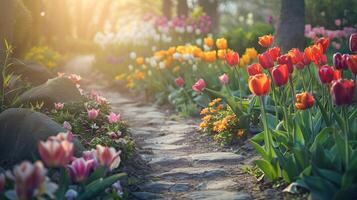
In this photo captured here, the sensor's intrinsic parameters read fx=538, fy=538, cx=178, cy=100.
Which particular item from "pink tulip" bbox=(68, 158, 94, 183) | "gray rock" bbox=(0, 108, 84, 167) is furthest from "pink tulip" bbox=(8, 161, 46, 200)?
"gray rock" bbox=(0, 108, 84, 167)

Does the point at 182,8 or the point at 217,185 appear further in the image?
the point at 182,8

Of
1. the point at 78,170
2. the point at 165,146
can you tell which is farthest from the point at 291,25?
the point at 78,170

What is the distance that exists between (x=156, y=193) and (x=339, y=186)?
160 centimetres

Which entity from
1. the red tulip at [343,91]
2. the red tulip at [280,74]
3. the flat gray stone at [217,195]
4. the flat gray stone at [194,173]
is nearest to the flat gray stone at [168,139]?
the flat gray stone at [194,173]

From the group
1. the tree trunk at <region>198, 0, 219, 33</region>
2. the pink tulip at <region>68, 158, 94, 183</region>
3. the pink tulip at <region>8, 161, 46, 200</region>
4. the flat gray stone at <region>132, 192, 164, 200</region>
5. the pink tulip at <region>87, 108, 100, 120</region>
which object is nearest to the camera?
the pink tulip at <region>8, 161, 46, 200</region>

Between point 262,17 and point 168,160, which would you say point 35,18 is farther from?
point 262,17

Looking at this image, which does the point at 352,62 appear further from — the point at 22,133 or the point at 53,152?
the point at 22,133

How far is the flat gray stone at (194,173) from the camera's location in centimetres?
506

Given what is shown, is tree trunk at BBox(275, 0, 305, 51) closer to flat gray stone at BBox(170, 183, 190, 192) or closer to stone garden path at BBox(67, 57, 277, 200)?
stone garden path at BBox(67, 57, 277, 200)

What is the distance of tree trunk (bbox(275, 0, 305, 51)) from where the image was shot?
30.5 ft

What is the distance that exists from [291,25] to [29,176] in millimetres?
7229

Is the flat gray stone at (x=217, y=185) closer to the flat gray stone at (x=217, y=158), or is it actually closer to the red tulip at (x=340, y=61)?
the flat gray stone at (x=217, y=158)

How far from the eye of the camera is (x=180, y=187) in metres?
4.74

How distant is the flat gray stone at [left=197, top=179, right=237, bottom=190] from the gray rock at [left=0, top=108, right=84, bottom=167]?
113 cm
